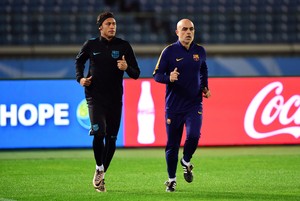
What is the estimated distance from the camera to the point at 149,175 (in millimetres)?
11953

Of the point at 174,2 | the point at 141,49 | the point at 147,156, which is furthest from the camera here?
the point at 174,2

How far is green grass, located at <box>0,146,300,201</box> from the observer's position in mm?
9781

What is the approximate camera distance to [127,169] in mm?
12781

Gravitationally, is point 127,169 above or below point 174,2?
below

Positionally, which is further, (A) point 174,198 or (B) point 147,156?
(B) point 147,156

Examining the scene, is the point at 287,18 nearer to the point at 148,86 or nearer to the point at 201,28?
the point at 201,28

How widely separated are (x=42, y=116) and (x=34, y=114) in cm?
14

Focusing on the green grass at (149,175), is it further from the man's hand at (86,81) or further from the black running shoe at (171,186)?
the man's hand at (86,81)

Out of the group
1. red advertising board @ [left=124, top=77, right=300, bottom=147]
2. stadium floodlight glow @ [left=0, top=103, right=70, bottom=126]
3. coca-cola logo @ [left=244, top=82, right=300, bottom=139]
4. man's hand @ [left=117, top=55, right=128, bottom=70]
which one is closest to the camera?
man's hand @ [left=117, top=55, right=128, bottom=70]

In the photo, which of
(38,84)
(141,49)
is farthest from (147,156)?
(141,49)

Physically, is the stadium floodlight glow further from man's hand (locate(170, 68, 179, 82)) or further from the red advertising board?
man's hand (locate(170, 68, 179, 82))

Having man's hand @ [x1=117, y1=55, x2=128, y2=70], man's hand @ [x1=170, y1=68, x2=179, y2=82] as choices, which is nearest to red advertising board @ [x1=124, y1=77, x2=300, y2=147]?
man's hand @ [x1=117, y1=55, x2=128, y2=70]

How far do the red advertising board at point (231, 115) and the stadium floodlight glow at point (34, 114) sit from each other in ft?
3.63

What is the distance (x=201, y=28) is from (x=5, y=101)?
8.90 m
